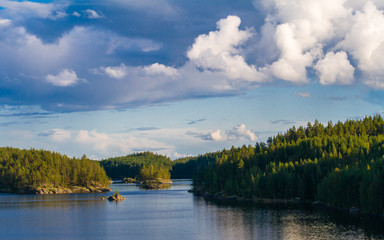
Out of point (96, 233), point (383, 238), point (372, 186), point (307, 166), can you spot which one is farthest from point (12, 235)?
point (307, 166)

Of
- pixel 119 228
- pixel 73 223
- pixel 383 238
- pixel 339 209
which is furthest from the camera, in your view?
pixel 339 209

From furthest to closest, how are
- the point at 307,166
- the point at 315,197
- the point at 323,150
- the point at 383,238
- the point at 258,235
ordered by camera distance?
the point at 323,150, the point at 307,166, the point at 315,197, the point at 258,235, the point at 383,238

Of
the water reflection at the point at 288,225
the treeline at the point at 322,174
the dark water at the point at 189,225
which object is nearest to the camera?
the water reflection at the point at 288,225

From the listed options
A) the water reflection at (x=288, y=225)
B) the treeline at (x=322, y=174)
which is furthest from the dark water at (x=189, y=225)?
the treeline at (x=322, y=174)

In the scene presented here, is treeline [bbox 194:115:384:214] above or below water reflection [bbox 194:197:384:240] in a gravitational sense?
above

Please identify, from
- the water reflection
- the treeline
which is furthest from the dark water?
the treeline

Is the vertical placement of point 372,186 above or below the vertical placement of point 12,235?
above

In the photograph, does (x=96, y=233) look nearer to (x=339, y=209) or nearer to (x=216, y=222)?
(x=216, y=222)

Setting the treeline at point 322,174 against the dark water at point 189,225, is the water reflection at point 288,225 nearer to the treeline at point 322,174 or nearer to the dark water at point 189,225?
the dark water at point 189,225

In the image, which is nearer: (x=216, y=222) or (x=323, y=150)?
(x=216, y=222)

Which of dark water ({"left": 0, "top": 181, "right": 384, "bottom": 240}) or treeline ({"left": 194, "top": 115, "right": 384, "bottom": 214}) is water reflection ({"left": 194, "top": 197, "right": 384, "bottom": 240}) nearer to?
dark water ({"left": 0, "top": 181, "right": 384, "bottom": 240})

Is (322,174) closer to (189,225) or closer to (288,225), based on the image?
(288,225)

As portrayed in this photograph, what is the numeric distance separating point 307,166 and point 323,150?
90.7 ft

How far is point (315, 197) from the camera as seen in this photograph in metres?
141
